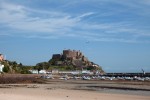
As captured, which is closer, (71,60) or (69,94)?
(69,94)

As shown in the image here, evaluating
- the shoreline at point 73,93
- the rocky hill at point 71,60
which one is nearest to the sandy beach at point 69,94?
the shoreline at point 73,93

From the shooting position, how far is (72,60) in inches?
6112

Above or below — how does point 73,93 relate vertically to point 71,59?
below

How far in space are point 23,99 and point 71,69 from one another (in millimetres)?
131023

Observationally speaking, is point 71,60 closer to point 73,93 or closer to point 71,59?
point 71,59

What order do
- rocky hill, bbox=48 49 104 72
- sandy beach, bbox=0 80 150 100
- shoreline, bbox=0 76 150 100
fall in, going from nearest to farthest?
sandy beach, bbox=0 80 150 100 → shoreline, bbox=0 76 150 100 → rocky hill, bbox=48 49 104 72

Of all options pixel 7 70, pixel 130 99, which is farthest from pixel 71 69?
pixel 130 99

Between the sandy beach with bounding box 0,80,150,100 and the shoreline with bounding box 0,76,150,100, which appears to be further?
the shoreline with bounding box 0,76,150,100

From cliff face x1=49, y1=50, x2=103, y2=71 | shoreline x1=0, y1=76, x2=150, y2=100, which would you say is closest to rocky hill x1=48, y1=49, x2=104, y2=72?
cliff face x1=49, y1=50, x2=103, y2=71

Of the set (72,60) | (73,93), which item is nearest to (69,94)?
(73,93)

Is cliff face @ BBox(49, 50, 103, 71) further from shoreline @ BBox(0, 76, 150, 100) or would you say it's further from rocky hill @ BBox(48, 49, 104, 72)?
shoreline @ BBox(0, 76, 150, 100)

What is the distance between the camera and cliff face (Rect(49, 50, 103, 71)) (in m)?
156

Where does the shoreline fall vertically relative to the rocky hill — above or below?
below

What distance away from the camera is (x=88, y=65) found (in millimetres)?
164750
